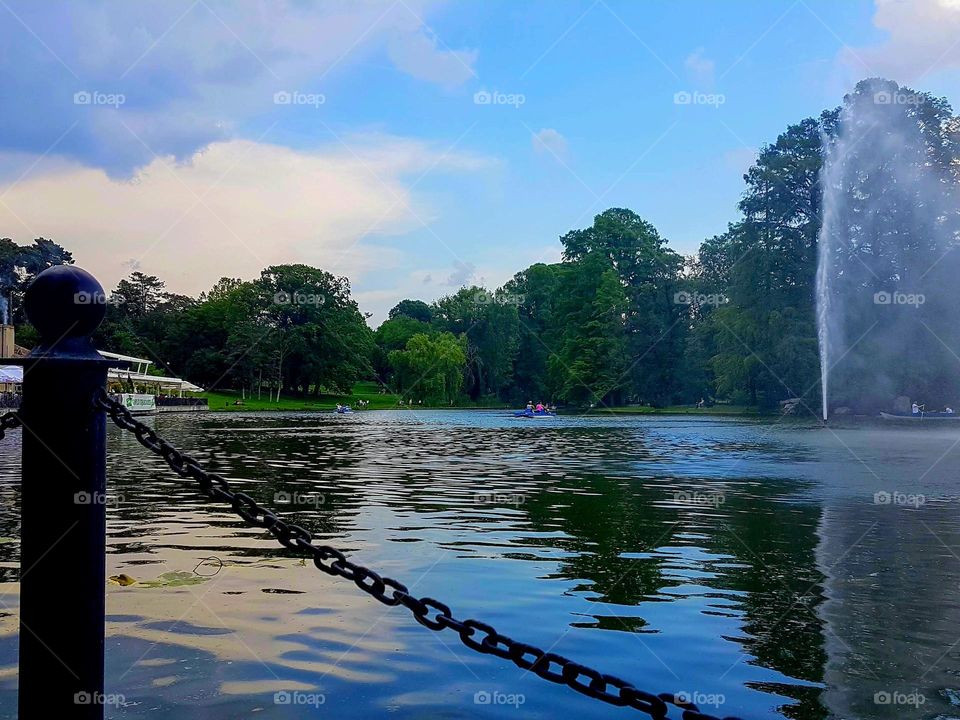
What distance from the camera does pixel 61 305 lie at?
2855mm

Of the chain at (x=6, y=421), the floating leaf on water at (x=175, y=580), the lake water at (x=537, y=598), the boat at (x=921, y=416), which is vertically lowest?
the lake water at (x=537, y=598)

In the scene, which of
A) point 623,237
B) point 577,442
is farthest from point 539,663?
point 623,237

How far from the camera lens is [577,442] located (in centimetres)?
3195

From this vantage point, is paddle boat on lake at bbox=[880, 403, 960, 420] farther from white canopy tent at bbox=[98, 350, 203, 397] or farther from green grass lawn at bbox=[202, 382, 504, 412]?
green grass lawn at bbox=[202, 382, 504, 412]

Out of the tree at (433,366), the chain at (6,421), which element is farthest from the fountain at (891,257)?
the chain at (6,421)

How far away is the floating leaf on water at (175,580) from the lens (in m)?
7.52

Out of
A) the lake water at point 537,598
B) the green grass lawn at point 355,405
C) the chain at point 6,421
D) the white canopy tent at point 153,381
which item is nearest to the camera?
the chain at point 6,421

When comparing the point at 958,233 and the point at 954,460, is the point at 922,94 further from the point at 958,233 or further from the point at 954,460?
the point at 954,460

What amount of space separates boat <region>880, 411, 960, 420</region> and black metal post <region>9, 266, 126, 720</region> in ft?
180

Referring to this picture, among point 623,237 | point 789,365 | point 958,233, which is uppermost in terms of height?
point 623,237

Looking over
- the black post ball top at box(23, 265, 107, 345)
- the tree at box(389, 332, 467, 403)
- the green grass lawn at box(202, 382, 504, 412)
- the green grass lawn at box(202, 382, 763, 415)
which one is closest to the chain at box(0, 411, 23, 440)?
the black post ball top at box(23, 265, 107, 345)

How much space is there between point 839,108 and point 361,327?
186 feet

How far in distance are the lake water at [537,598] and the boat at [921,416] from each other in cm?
3935

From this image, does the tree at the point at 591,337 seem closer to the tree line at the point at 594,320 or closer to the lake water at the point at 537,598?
the tree line at the point at 594,320
